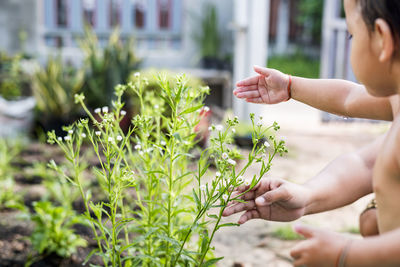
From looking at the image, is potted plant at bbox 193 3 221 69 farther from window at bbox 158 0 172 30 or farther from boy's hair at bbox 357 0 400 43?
boy's hair at bbox 357 0 400 43

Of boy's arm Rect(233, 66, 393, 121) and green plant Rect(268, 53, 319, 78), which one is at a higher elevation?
boy's arm Rect(233, 66, 393, 121)

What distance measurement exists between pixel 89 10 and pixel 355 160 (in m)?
6.82

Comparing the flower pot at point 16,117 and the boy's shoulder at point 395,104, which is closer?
the boy's shoulder at point 395,104

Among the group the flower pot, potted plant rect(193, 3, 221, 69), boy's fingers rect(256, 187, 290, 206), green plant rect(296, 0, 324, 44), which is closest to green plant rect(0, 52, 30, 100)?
the flower pot

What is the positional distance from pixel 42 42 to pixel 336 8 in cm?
400

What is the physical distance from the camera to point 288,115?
6891mm

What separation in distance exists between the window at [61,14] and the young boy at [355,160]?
6610 mm

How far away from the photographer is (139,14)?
25.4ft

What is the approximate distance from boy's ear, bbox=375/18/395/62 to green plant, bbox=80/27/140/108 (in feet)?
13.0

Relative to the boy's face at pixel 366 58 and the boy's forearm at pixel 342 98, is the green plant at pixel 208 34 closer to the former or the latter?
the boy's forearm at pixel 342 98

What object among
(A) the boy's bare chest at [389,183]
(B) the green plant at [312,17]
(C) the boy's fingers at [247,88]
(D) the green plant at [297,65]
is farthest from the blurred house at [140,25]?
(B) the green plant at [312,17]

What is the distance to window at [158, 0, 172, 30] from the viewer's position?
7680 mm

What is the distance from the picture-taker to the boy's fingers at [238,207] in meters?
1.33

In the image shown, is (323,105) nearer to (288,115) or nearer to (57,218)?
(57,218)
